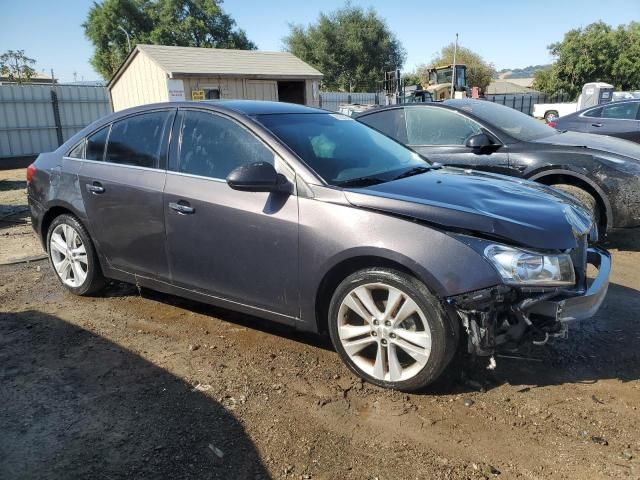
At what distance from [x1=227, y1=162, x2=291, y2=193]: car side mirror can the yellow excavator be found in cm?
2894

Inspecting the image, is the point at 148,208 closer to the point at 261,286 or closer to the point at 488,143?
the point at 261,286

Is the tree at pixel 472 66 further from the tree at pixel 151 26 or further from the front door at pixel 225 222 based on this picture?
the front door at pixel 225 222

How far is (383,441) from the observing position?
2.62 metres

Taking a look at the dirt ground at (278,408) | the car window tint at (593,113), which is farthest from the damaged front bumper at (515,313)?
the car window tint at (593,113)

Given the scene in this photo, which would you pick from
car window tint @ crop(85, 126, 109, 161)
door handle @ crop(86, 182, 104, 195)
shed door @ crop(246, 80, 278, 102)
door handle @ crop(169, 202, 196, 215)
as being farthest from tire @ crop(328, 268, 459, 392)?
shed door @ crop(246, 80, 278, 102)

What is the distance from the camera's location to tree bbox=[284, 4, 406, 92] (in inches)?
2135

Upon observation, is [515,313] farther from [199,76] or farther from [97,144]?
[199,76]

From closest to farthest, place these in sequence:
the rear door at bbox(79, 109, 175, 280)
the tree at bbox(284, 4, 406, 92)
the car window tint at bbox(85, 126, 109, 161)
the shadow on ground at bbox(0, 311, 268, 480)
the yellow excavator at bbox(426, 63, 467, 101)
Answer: the shadow on ground at bbox(0, 311, 268, 480) < the rear door at bbox(79, 109, 175, 280) < the car window tint at bbox(85, 126, 109, 161) < the yellow excavator at bbox(426, 63, 467, 101) < the tree at bbox(284, 4, 406, 92)

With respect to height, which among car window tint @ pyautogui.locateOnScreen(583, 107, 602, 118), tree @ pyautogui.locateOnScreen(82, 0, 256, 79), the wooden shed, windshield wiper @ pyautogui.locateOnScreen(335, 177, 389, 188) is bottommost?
windshield wiper @ pyautogui.locateOnScreen(335, 177, 389, 188)

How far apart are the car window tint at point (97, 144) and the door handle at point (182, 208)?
1.07 meters

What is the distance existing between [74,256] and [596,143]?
5584mm

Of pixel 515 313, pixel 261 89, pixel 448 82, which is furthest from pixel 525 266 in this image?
pixel 448 82

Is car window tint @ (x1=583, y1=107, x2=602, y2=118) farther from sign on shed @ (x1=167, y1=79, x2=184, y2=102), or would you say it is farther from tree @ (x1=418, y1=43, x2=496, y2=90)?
tree @ (x1=418, y1=43, x2=496, y2=90)

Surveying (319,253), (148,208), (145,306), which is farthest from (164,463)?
(145,306)
